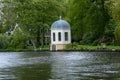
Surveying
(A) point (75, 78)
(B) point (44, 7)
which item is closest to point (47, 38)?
(B) point (44, 7)

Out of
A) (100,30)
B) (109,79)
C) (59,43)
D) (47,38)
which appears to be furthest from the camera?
(47,38)

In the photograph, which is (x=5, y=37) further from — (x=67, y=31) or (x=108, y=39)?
(x=108, y=39)

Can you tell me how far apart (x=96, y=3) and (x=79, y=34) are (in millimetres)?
7361

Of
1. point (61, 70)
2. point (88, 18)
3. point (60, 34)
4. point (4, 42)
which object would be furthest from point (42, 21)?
point (61, 70)

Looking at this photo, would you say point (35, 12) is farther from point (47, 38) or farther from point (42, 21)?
point (47, 38)

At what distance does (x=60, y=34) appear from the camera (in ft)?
209

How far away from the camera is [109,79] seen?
16438 mm

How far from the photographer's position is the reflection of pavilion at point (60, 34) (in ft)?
205

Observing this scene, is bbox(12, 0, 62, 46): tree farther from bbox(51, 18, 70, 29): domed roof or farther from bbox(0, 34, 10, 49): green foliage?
bbox(0, 34, 10, 49): green foliage

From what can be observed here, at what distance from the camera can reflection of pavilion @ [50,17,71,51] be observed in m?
62.6

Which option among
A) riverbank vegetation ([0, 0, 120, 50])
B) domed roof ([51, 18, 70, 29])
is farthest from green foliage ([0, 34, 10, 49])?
domed roof ([51, 18, 70, 29])

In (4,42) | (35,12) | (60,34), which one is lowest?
(4,42)

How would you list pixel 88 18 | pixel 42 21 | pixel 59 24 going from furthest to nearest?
pixel 88 18 → pixel 42 21 → pixel 59 24

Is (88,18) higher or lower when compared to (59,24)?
higher
